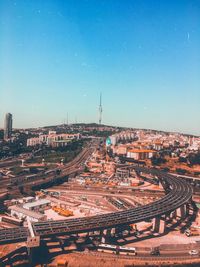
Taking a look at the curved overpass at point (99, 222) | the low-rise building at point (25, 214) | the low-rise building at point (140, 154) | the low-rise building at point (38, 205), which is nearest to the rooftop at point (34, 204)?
the low-rise building at point (38, 205)

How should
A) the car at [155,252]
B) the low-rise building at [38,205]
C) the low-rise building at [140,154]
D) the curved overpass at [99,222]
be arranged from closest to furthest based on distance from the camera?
1. the curved overpass at [99,222]
2. the car at [155,252]
3. the low-rise building at [38,205]
4. the low-rise building at [140,154]

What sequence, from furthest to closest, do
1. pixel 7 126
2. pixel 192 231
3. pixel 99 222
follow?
pixel 7 126 → pixel 192 231 → pixel 99 222

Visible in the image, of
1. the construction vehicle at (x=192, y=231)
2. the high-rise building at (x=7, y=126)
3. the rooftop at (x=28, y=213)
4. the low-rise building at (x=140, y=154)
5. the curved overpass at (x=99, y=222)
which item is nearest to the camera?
the curved overpass at (x=99, y=222)

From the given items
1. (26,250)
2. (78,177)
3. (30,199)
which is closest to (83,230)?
(26,250)

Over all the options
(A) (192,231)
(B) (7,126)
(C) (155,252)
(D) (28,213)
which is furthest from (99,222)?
(B) (7,126)

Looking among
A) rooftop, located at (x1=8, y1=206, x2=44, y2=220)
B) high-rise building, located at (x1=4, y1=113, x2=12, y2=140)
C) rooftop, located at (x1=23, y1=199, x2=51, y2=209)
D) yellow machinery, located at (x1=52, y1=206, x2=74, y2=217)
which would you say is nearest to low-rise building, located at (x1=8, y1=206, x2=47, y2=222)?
rooftop, located at (x1=8, y1=206, x2=44, y2=220)

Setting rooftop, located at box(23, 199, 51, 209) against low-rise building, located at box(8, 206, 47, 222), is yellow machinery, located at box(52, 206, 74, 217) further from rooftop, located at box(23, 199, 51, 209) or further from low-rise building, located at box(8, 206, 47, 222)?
low-rise building, located at box(8, 206, 47, 222)

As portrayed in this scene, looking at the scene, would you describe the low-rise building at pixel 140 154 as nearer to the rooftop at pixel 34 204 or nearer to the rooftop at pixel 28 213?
the rooftop at pixel 34 204

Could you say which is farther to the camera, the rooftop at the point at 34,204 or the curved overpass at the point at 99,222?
the rooftop at the point at 34,204

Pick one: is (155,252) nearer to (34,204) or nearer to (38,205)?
(38,205)

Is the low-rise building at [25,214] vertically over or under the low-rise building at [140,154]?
under

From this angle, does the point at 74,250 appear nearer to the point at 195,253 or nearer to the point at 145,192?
the point at 195,253
